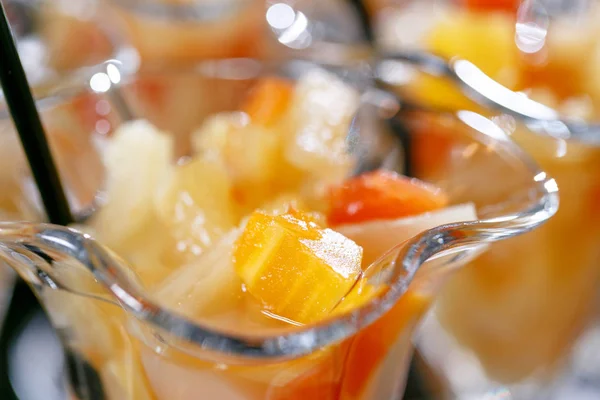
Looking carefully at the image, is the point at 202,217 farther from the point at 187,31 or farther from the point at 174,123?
the point at 187,31

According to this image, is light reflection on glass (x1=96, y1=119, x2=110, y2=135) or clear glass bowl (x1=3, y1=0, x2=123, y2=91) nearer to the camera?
light reflection on glass (x1=96, y1=119, x2=110, y2=135)

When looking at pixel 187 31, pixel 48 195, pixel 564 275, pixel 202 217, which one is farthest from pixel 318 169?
pixel 187 31

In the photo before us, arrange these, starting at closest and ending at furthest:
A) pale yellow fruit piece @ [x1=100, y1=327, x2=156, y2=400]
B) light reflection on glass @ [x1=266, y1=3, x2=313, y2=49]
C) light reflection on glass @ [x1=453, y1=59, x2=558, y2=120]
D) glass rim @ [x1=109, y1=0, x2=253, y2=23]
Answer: pale yellow fruit piece @ [x1=100, y1=327, x2=156, y2=400] < light reflection on glass @ [x1=453, y1=59, x2=558, y2=120] < light reflection on glass @ [x1=266, y1=3, x2=313, y2=49] < glass rim @ [x1=109, y1=0, x2=253, y2=23]

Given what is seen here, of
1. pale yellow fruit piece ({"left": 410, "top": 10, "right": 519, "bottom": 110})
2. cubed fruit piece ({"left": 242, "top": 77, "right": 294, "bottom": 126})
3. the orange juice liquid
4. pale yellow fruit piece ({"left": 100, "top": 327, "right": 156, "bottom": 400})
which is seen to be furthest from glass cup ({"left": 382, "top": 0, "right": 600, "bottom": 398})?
pale yellow fruit piece ({"left": 100, "top": 327, "right": 156, "bottom": 400})

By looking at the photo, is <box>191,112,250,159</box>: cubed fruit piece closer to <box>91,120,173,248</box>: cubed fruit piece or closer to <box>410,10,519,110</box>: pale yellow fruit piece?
<box>91,120,173,248</box>: cubed fruit piece

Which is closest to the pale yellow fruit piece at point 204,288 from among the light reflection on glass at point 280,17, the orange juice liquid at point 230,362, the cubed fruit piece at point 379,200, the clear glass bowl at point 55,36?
the orange juice liquid at point 230,362

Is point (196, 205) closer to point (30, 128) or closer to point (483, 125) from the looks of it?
point (30, 128)

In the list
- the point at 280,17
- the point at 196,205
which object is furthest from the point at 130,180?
the point at 280,17
